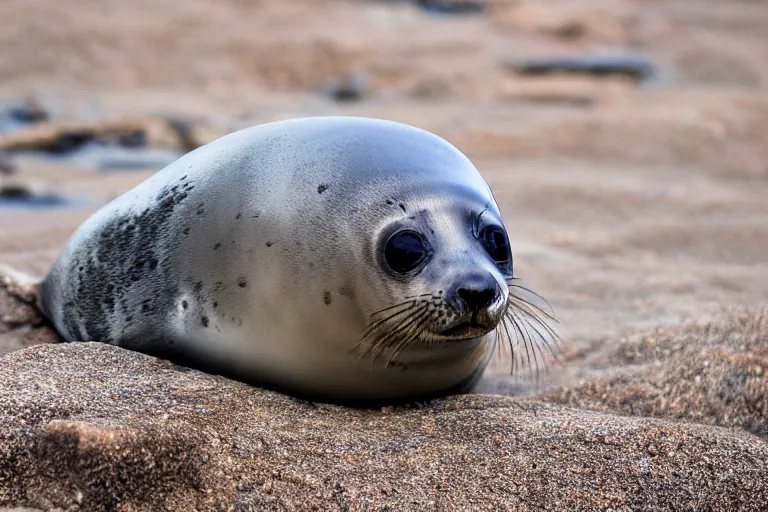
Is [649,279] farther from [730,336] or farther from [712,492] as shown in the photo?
[712,492]

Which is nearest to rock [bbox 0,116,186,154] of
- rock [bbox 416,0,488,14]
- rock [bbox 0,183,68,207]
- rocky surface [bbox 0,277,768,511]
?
rock [bbox 0,183,68,207]

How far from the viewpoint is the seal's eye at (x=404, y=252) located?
236cm

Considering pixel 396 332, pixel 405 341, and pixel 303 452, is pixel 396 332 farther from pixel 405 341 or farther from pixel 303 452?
pixel 303 452

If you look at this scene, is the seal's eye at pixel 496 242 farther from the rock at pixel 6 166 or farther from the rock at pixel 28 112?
the rock at pixel 28 112

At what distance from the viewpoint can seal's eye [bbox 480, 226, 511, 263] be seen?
8.07 feet

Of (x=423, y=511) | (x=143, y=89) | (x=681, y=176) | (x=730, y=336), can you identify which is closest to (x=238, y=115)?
(x=143, y=89)

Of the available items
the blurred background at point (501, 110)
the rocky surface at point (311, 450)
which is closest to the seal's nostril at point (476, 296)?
the rocky surface at point (311, 450)

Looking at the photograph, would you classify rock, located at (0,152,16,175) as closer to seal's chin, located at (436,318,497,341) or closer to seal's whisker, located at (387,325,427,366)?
seal's whisker, located at (387,325,427,366)

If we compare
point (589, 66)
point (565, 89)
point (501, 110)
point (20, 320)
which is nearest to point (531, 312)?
point (20, 320)

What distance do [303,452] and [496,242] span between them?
77cm

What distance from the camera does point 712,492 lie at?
2.13m

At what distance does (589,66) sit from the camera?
1020cm

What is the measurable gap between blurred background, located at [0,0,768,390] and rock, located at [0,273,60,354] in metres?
0.82

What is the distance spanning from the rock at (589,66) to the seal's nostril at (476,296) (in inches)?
319
